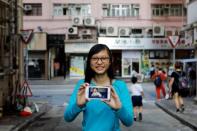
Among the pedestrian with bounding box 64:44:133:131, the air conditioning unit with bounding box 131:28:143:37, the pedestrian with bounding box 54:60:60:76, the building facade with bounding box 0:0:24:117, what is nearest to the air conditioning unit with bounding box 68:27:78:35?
the pedestrian with bounding box 54:60:60:76

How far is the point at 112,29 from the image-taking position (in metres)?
49.1

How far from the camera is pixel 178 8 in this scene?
49906 millimetres

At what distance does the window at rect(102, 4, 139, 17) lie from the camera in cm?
4931

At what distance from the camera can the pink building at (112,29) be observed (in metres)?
48.7

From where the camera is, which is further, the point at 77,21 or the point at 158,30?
the point at 158,30

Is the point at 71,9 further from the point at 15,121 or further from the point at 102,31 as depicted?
the point at 15,121

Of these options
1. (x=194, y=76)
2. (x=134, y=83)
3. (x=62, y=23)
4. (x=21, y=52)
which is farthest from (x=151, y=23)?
(x=134, y=83)

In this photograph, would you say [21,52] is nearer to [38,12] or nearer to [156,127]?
[156,127]

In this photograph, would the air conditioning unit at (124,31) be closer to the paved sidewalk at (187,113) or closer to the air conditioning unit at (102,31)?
the air conditioning unit at (102,31)

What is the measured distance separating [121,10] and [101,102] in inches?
1802

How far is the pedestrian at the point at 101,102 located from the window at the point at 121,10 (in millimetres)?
45388

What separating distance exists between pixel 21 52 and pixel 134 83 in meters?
7.23

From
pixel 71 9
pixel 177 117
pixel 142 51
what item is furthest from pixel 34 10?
pixel 177 117

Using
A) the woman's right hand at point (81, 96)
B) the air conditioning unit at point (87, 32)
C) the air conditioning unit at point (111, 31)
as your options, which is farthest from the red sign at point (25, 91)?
the air conditioning unit at point (111, 31)
